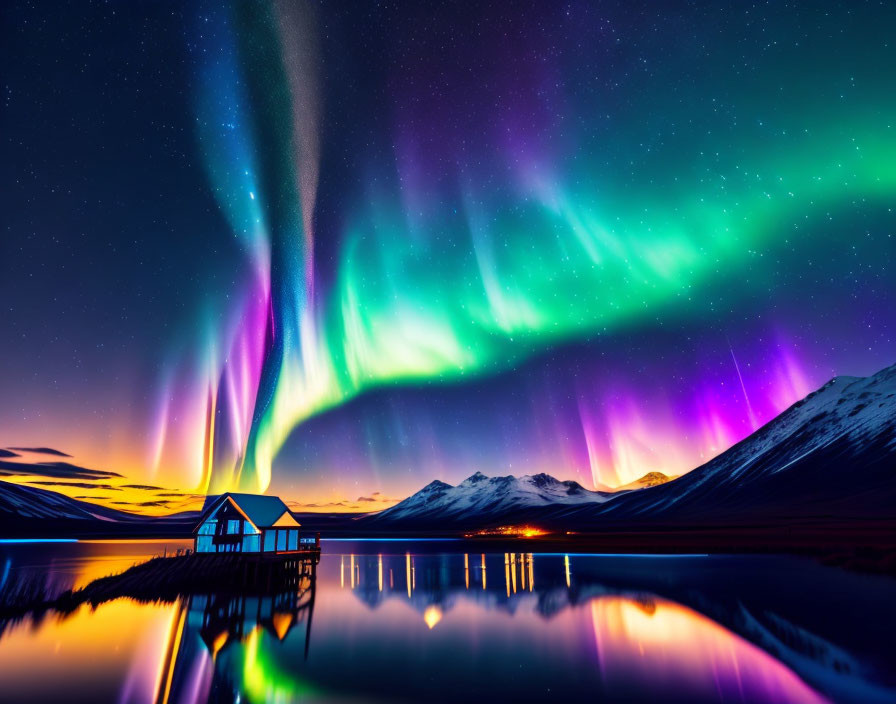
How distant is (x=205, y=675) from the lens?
72.2 feet

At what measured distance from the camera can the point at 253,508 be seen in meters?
55.7

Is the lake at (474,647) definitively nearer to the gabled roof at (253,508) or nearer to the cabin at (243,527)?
the cabin at (243,527)

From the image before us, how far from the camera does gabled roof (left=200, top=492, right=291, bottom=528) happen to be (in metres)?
54.7

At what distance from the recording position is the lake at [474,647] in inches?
773

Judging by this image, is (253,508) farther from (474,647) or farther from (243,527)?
(474,647)

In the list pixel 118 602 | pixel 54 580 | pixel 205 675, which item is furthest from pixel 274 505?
pixel 205 675

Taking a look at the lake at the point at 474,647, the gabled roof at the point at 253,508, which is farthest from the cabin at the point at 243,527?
the lake at the point at 474,647

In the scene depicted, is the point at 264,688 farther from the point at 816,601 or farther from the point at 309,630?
the point at 816,601

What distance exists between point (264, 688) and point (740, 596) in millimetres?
36678

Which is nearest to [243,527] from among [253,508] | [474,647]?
[253,508]

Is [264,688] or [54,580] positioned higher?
→ [54,580]

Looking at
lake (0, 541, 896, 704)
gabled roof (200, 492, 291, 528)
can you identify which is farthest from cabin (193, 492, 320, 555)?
lake (0, 541, 896, 704)

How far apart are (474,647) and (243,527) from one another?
1341 inches

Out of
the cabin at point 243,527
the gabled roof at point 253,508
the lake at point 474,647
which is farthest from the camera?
the gabled roof at point 253,508
